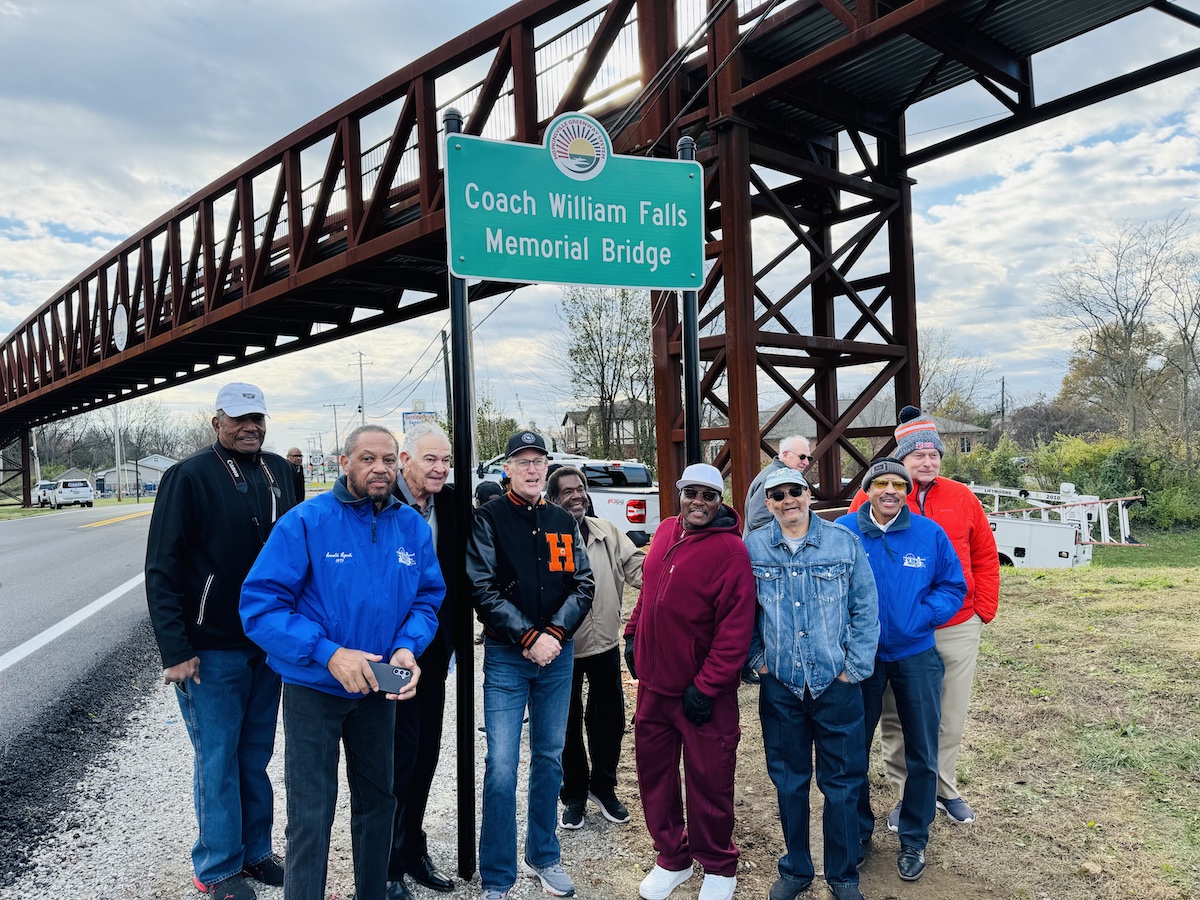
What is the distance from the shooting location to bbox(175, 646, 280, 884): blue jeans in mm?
3168

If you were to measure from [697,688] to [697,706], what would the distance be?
0.07 m

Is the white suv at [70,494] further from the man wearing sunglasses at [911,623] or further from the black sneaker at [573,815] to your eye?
the man wearing sunglasses at [911,623]

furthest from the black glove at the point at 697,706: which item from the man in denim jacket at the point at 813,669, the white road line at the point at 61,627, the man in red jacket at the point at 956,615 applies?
the white road line at the point at 61,627

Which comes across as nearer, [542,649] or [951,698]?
[542,649]

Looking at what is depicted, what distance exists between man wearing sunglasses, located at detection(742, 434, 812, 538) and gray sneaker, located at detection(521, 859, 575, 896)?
1.75m

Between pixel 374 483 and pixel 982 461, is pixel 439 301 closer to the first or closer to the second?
pixel 374 483

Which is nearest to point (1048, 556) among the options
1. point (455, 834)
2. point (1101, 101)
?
point (1101, 101)

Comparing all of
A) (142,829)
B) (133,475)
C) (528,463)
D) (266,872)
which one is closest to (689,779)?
(528,463)

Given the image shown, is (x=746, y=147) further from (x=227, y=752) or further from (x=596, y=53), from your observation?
(x=227, y=752)

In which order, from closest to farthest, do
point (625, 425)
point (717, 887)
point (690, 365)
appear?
point (717, 887) → point (690, 365) → point (625, 425)

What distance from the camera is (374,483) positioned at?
2.84m

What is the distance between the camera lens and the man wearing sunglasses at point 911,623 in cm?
347

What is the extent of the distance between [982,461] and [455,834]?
30.3 metres

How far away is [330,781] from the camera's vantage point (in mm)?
2828
